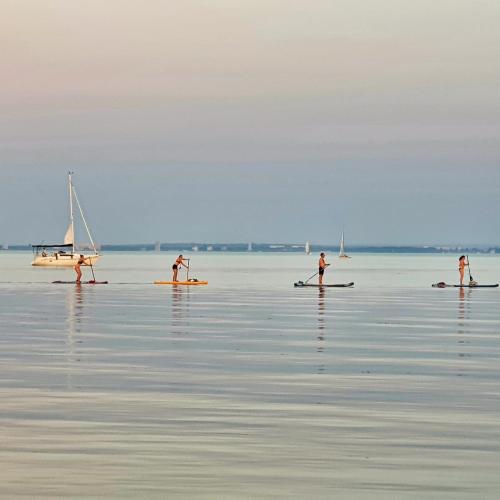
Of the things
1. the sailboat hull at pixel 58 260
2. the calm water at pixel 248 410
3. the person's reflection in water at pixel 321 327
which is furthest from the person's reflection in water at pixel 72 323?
the sailboat hull at pixel 58 260

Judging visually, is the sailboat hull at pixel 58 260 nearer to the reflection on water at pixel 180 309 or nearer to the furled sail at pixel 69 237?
the furled sail at pixel 69 237

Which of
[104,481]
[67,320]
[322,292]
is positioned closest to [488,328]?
[67,320]

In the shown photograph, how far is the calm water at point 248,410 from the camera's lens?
15.0 meters

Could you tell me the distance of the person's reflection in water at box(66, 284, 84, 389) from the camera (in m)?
29.3

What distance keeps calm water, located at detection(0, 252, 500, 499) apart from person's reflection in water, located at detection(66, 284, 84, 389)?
0.13m

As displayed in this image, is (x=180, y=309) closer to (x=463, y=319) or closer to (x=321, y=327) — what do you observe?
(x=463, y=319)

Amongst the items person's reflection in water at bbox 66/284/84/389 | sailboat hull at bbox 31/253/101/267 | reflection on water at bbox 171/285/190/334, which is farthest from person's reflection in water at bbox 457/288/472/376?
sailboat hull at bbox 31/253/101/267

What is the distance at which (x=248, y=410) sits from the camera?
21.4 m

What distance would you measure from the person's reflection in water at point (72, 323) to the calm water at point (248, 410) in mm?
130

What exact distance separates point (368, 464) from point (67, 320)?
3301 cm

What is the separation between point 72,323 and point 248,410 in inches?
1008

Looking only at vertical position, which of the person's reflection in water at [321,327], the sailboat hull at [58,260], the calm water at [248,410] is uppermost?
the sailboat hull at [58,260]

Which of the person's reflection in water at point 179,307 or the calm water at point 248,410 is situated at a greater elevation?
the person's reflection in water at point 179,307

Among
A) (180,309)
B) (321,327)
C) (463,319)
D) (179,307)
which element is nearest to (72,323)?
(321,327)
